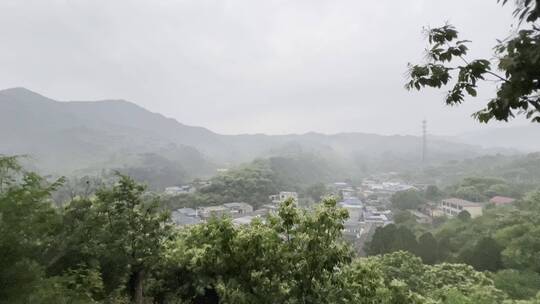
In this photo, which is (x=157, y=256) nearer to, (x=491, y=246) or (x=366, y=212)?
(x=491, y=246)

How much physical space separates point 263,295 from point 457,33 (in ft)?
12.6

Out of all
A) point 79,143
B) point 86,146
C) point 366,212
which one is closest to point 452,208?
point 366,212

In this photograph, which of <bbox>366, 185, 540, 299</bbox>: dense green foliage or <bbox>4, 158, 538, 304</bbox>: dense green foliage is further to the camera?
<bbox>366, 185, 540, 299</bbox>: dense green foliage

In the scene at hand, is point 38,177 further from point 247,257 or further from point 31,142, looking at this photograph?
point 31,142

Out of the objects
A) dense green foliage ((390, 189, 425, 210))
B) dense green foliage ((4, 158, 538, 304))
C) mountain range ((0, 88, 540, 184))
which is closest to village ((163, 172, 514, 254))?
dense green foliage ((390, 189, 425, 210))

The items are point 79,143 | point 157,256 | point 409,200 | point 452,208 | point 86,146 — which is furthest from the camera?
point 79,143

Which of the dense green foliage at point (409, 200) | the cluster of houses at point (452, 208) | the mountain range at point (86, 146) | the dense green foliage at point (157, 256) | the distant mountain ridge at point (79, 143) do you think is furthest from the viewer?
the distant mountain ridge at point (79, 143)

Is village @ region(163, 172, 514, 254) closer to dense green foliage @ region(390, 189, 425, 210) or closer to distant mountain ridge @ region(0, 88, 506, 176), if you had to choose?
dense green foliage @ region(390, 189, 425, 210)

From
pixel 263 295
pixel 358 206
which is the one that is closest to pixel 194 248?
pixel 263 295

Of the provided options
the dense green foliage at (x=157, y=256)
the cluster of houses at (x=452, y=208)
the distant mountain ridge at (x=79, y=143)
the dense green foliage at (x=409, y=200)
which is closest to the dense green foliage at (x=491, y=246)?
the cluster of houses at (x=452, y=208)

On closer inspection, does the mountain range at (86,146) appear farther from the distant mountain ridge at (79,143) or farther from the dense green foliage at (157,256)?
the dense green foliage at (157,256)

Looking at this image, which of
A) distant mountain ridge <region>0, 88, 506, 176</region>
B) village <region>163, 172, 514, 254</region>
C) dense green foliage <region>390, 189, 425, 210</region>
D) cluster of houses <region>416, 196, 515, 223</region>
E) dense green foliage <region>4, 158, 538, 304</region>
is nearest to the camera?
dense green foliage <region>4, 158, 538, 304</region>

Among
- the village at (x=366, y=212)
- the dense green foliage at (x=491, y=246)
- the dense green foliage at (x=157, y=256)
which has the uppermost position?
the dense green foliage at (x=157, y=256)

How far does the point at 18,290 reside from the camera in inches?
158
